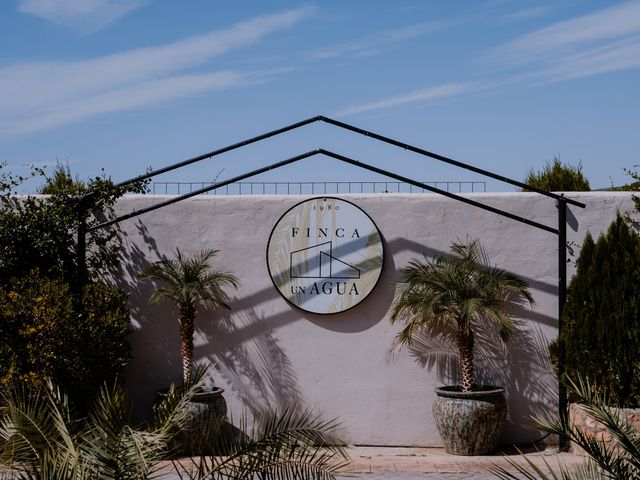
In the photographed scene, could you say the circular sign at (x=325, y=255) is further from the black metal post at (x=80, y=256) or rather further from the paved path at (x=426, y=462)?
the black metal post at (x=80, y=256)

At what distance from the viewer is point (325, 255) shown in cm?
959

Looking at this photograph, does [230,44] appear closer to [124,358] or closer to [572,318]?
[124,358]

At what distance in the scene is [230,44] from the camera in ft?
26.4

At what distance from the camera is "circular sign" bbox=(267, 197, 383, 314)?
9.51m

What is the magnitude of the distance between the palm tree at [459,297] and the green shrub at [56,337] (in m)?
3.00

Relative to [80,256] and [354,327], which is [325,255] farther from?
[80,256]

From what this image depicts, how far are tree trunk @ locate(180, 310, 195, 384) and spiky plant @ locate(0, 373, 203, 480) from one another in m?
3.90

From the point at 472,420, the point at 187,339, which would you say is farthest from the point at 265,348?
the point at 472,420

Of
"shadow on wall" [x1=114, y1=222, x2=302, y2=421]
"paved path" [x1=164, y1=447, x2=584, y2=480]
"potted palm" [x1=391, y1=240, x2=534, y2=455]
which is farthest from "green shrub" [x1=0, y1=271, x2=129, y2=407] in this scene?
"potted palm" [x1=391, y1=240, x2=534, y2=455]

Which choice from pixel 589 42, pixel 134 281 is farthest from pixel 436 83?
pixel 134 281

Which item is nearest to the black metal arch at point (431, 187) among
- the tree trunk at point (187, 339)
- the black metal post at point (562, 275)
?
the black metal post at point (562, 275)

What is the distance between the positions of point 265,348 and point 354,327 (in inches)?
38.9

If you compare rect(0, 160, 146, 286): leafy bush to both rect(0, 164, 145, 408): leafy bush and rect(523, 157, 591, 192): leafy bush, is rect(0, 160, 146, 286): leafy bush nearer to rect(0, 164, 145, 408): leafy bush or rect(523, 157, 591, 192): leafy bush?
rect(0, 164, 145, 408): leafy bush

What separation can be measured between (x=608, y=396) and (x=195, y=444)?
13.3ft
